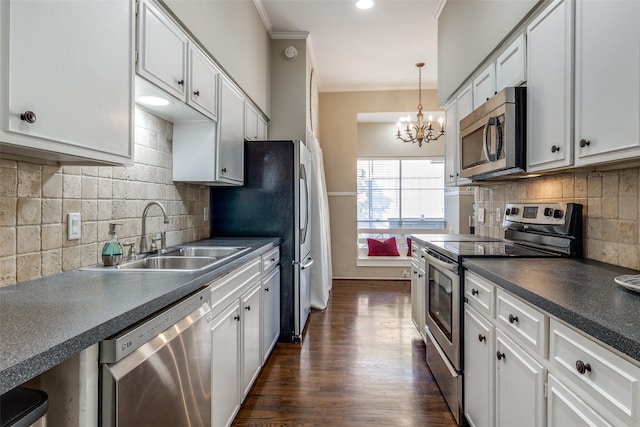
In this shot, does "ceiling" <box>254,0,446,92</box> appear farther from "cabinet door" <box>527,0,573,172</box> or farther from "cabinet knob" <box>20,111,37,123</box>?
"cabinet knob" <box>20,111,37,123</box>

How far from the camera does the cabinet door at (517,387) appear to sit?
1.17 meters

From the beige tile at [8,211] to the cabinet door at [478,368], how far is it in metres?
1.93

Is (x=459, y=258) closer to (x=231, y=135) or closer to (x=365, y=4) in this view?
(x=231, y=135)

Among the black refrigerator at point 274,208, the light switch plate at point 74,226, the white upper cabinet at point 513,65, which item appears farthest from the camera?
the black refrigerator at point 274,208

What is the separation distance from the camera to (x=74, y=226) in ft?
→ 4.96

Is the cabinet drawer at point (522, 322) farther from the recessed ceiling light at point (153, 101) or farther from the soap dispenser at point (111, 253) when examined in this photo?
the recessed ceiling light at point (153, 101)

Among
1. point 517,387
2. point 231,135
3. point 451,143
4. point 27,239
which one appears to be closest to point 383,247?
point 451,143

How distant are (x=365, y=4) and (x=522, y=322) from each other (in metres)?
3.06

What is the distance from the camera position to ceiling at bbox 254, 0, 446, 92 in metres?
3.36

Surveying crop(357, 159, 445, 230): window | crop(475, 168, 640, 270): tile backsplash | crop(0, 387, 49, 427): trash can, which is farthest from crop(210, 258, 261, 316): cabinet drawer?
crop(357, 159, 445, 230): window

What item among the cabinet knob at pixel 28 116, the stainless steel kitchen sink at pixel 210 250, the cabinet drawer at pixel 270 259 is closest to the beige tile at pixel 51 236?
the cabinet knob at pixel 28 116

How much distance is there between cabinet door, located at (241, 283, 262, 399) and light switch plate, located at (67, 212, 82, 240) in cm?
88

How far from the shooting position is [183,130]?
2.40m

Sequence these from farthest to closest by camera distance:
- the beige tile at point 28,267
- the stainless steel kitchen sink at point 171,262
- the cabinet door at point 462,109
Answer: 1. the cabinet door at point 462,109
2. the stainless steel kitchen sink at point 171,262
3. the beige tile at point 28,267
